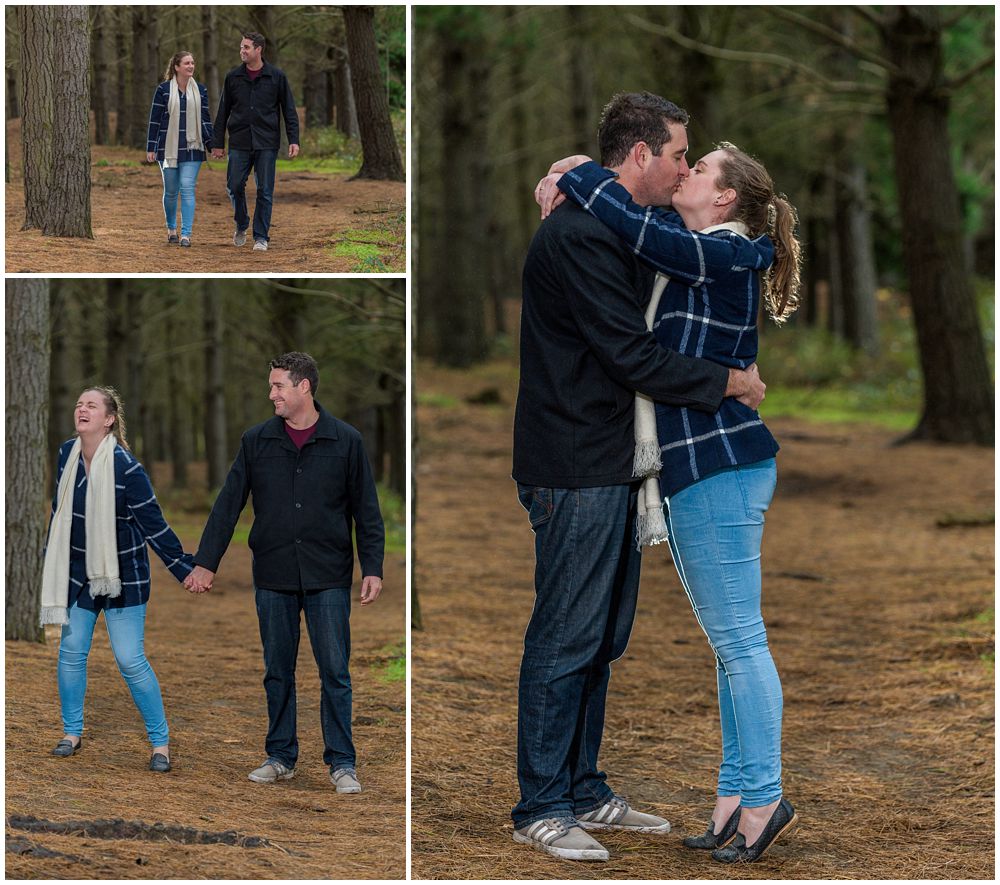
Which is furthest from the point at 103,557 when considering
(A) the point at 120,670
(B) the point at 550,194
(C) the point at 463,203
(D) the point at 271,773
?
(C) the point at 463,203

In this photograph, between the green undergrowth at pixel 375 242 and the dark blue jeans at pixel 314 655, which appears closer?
the dark blue jeans at pixel 314 655

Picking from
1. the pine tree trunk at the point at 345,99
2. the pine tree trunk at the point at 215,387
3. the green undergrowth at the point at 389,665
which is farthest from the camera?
the pine tree trunk at the point at 215,387

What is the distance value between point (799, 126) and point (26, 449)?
18917 millimetres

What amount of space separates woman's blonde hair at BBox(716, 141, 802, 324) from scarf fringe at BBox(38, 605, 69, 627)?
247cm

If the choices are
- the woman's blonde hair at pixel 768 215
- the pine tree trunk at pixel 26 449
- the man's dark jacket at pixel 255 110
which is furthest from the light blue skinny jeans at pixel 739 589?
the pine tree trunk at pixel 26 449

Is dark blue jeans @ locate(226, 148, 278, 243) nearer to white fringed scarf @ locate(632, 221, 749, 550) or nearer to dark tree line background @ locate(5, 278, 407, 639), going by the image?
dark tree line background @ locate(5, 278, 407, 639)

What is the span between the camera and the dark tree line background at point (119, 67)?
463cm

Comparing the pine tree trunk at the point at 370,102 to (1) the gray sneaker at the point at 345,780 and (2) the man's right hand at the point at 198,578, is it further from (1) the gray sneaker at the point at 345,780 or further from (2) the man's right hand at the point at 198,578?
(1) the gray sneaker at the point at 345,780

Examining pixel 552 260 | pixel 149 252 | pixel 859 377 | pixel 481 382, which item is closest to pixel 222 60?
pixel 149 252

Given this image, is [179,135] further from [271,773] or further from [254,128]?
[271,773]

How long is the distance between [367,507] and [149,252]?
1.18m

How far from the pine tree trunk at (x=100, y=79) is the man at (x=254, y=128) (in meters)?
0.37

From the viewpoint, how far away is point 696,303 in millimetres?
4281

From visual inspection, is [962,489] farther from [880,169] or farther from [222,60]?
[880,169]
